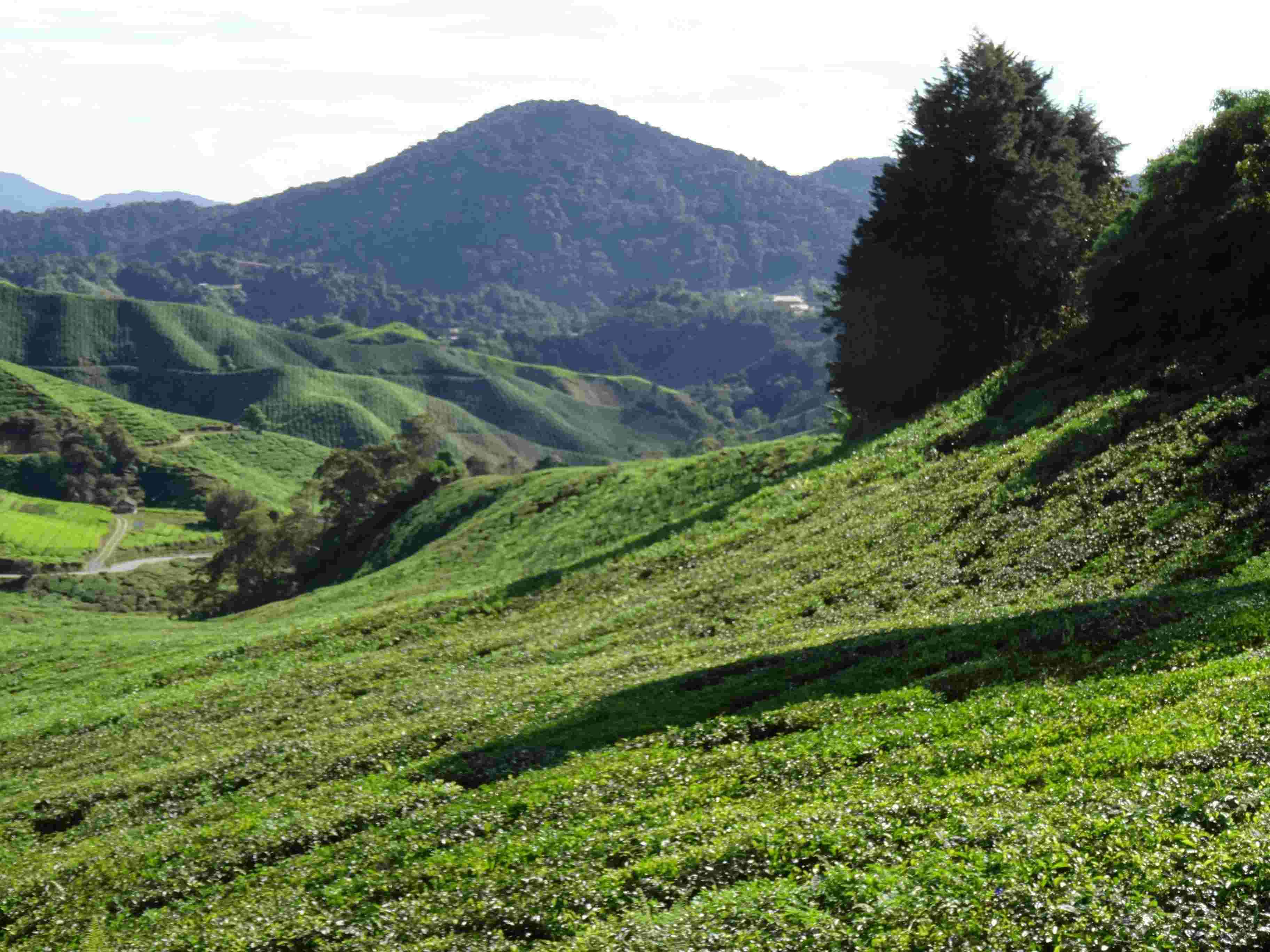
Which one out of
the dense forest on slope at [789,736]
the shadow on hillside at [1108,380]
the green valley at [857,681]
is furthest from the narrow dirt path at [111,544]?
the shadow on hillside at [1108,380]

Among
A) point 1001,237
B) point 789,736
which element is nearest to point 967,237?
point 1001,237

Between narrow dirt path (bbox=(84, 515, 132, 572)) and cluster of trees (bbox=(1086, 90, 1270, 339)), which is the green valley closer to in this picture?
cluster of trees (bbox=(1086, 90, 1270, 339))

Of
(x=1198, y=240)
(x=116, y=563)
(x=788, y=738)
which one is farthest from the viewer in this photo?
(x=116, y=563)

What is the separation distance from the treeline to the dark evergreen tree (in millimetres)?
73

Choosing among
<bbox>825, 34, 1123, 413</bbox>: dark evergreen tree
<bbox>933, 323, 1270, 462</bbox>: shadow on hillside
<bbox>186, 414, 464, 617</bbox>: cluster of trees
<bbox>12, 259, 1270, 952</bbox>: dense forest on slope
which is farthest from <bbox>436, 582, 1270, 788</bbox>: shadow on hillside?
<bbox>186, 414, 464, 617</bbox>: cluster of trees

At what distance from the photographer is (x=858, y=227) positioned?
56.3 meters

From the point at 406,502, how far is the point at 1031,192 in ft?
179

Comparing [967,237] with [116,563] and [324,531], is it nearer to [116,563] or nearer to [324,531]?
[324,531]

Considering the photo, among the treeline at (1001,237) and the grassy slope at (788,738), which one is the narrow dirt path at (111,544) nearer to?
the grassy slope at (788,738)

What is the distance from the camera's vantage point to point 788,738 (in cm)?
1633

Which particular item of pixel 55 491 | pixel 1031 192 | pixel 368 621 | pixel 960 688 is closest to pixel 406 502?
pixel 368 621

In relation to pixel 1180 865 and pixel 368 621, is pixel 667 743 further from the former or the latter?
pixel 368 621

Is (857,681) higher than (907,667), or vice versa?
(907,667)

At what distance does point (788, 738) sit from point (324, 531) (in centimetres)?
8688
